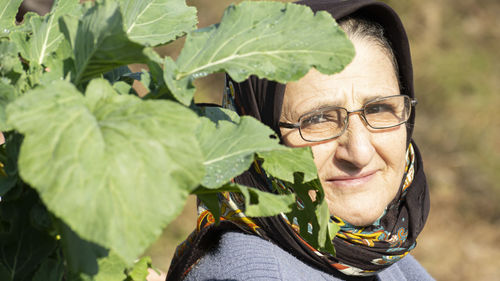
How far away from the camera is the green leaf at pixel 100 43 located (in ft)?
1.86

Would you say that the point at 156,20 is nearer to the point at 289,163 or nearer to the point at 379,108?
the point at 289,163

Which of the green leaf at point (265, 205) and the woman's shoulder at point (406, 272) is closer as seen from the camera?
the green leaf at point (265, 205)

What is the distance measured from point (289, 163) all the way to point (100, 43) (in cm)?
30

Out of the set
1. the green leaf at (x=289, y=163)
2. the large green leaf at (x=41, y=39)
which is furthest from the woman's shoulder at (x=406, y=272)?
the large green leaf at (x=41, y=39)

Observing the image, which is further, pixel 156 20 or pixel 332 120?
pixel 332 120

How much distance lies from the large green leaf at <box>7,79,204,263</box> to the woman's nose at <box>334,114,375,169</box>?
1197 millimetres

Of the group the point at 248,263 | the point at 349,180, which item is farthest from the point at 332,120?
the point at 248,263

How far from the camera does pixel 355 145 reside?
1.66 meters

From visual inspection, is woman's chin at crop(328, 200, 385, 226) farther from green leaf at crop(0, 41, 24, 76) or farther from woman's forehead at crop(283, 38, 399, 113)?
green leaf at crop(0, 41, 24, 76)

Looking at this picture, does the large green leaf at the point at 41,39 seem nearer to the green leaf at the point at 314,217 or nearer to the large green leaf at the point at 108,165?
the large green leaf at the point at 108,165

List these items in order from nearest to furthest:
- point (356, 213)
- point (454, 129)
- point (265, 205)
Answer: point (265, 205) → point (356, 213) → point (454, 129)

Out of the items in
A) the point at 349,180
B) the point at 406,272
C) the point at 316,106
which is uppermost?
the point at 316,106

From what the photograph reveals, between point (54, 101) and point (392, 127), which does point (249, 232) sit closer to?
point (392, 127)

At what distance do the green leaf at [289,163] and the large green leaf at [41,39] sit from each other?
1.08 feet
